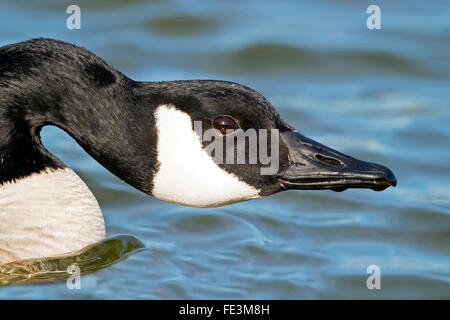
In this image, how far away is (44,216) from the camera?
21.0ft

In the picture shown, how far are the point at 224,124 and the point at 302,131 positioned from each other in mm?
3517

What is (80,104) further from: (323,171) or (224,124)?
(323,171)

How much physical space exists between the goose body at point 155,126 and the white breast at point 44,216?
0.22m

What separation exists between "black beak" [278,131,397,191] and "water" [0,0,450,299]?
1033 mm

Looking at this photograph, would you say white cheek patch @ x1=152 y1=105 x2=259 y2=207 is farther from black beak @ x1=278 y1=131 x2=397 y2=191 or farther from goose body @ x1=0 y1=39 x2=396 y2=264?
black beak @ x1=278 y1=131 x2=397 y2=191

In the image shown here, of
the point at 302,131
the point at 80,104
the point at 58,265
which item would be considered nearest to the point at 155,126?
the point at 80,104

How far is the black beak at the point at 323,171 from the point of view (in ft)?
19.6

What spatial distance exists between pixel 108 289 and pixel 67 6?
19.6 feet

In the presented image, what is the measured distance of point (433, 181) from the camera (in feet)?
28.0

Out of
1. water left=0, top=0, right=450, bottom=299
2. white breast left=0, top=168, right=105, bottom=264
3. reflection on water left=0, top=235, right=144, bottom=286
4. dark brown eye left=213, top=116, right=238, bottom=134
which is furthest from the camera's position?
water left=0, top=0, right=450, bottom=299

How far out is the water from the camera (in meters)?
6.83

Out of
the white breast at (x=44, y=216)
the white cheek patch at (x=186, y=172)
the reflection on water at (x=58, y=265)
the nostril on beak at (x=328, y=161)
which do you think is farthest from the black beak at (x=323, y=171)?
the reflection on water at (x=58, y=265)

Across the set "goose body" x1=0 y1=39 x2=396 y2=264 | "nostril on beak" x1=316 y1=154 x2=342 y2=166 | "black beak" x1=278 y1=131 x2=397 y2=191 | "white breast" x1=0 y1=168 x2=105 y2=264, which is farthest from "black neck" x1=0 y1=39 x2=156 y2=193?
"nostril on beak" x1=316 y1=154 x2=342 y2=166

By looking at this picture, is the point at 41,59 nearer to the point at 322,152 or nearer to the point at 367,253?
the point at 322,152
